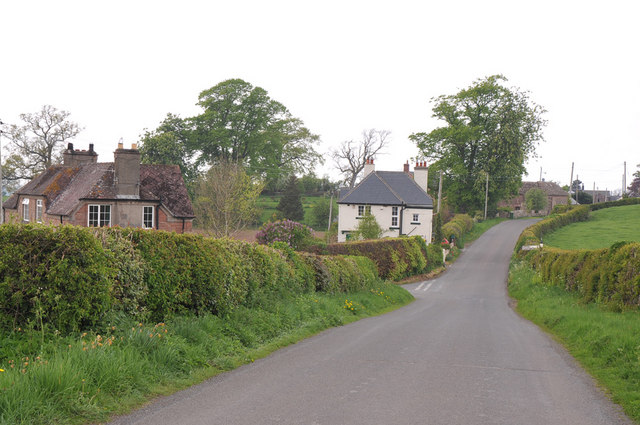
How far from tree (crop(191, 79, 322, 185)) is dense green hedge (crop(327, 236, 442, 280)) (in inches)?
1167

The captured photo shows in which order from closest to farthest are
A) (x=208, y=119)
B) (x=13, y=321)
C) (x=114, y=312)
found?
(x=13, y=321) < (x=114, y=312) < (x=208, y=119)

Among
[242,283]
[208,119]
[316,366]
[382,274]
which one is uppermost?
[208,119]

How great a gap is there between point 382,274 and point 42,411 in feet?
107

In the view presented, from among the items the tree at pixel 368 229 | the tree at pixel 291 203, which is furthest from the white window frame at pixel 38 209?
the tree at pixel 291 203

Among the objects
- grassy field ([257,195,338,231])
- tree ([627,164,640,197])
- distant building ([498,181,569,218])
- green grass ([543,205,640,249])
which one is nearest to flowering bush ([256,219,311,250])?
green grass ([543,205,640,249])

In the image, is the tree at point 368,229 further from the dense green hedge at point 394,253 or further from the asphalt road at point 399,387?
the asphalt road at point 399,387

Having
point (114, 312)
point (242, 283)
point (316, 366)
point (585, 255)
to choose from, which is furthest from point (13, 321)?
point (585, 255)

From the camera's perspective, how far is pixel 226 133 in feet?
211

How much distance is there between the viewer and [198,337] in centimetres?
864

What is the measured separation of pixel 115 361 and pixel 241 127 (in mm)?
62693

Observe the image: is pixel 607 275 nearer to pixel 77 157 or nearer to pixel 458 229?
pixel 77 157

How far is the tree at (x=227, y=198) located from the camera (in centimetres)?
4508

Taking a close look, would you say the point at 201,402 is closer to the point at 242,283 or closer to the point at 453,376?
the point at 453,376

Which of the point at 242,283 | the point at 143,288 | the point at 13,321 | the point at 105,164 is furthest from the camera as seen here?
the point at 105,164
